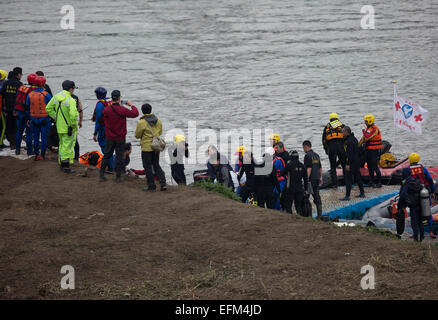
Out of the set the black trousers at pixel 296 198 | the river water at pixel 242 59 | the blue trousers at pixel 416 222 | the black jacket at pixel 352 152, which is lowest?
the blue trousers at pixel 416 222

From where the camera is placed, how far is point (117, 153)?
43.8 ft

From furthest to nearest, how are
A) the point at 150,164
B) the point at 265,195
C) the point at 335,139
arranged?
the point at 335,139, the point at 265,195, the point at 150,164

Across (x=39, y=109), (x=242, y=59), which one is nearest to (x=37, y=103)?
(x=39, y=109)

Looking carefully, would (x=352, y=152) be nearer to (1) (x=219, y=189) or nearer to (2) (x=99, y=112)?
(1) (x=219, y=189)

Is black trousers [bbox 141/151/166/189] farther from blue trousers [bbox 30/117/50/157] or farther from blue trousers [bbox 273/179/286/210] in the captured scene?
blue trousers [bbox 273/179/286/210]

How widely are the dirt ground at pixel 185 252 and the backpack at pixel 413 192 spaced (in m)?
3.10

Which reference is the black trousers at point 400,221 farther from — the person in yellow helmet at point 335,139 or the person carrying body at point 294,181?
the person in yellow helmet at point 335,139

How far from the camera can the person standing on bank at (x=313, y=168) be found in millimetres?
14945

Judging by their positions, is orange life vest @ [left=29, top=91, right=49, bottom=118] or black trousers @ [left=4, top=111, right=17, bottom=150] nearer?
orange life vest @ [left=29, top=91, right=49, bottom=118]

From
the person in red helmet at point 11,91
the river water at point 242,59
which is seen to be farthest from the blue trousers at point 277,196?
the river water at point 242,59

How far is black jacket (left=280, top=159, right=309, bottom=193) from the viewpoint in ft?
47.2

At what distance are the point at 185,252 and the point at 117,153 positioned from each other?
14.1 ft

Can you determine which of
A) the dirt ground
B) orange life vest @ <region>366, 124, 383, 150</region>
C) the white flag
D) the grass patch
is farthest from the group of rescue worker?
the white flag

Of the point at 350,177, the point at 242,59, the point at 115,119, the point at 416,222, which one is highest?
the point at 242,59
